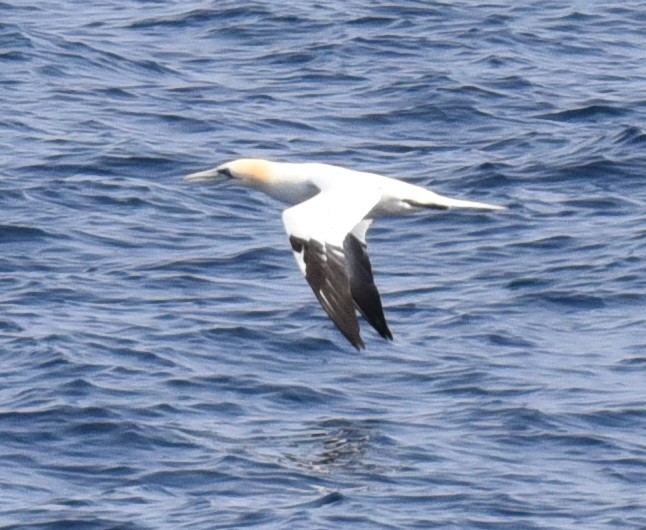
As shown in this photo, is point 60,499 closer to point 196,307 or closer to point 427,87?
point 196,307

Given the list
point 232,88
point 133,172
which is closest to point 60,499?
point 133,172

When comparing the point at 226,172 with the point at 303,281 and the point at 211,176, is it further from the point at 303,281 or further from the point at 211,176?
the point at 303,281

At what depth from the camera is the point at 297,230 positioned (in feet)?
37.9

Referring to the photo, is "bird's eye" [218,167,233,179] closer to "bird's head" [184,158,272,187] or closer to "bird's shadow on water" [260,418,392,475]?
"bird's head" [184,158,272,187]

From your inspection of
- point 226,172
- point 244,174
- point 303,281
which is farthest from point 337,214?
point 303,281

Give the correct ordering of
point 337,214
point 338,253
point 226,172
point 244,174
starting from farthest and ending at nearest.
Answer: point 226,172
point 244,174
point 337,214
point 338,253

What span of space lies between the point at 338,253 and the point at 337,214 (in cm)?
47

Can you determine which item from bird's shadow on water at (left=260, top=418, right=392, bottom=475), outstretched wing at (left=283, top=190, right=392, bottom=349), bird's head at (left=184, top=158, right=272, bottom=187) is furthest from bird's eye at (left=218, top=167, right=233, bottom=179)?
bird's shadow on water at (left=260, top=418, right=392, bottom=475)

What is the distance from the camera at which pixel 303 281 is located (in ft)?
50.8

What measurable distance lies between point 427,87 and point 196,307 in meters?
6.42

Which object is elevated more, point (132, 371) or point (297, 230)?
point (297, 230)

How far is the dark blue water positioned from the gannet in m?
0.99

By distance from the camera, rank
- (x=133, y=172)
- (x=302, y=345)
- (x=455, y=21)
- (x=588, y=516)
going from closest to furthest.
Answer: (x=588, y=516) → (x=302, y=345) → (x=133, y=172) → (x=455, y=21)

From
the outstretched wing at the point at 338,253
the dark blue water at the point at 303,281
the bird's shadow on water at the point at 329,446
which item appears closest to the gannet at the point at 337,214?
the outstretched wing at the point at 338,253
